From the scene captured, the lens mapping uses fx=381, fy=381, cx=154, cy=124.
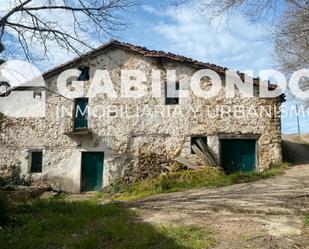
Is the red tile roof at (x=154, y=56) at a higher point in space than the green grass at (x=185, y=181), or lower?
higher

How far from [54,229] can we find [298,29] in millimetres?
8370

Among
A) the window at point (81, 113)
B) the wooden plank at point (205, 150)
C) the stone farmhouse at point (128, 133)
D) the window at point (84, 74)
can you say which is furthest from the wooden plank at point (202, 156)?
the window at point (84, 74)

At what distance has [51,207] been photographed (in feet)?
30.8

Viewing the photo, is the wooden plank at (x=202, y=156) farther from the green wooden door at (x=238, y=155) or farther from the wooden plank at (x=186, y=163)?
the green wooden door at (x=238, y=155)

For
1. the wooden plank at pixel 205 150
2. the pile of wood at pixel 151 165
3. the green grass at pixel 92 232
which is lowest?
the green grass at pixel 92 232

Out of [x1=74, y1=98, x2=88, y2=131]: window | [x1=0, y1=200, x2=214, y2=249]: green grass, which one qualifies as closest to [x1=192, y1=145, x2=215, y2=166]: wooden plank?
[x1=74, y1=98, x2=88, y2=131]: window

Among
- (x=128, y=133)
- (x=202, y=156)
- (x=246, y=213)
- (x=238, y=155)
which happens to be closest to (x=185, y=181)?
(x=202, y=156)

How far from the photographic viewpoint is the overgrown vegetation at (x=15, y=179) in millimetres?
16812

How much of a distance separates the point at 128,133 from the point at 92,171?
231 cm

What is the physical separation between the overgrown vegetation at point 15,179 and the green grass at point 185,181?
12.9 ft

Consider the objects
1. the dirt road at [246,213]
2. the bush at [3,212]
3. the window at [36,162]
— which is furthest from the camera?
the window at [36,162]

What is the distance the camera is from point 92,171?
1680cm

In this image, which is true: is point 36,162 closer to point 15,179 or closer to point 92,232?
point 15,179

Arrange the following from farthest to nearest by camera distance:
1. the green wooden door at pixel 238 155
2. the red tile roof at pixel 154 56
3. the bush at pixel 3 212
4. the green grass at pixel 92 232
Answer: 1. the red tile roof at pixel 154 56
2. the green wooden door at pixel 238 155
3. the bush at pixel 3 212
4. the green grass at pixel 92 232
